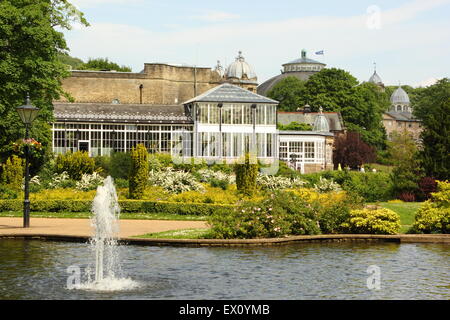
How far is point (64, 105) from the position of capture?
5975 cm

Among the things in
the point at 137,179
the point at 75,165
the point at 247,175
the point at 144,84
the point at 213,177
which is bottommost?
the point at 213,177

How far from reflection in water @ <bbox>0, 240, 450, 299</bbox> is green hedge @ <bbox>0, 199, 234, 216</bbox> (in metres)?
9.76

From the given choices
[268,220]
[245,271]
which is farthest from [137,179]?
[245,271]

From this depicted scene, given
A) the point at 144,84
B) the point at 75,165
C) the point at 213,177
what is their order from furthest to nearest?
the point at 144,84 → the point at 213,177 → the point at 75,165

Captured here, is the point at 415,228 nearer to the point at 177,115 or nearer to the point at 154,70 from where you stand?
the point at 177,115

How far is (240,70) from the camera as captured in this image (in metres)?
106

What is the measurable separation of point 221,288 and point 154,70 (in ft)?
222

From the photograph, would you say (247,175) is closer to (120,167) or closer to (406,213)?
(406,213)

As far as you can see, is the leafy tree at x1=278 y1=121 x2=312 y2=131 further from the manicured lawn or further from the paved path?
the manicured lawn

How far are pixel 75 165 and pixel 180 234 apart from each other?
20973mm

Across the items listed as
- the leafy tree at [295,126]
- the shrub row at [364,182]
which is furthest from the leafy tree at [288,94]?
the shrub row at [364,182]

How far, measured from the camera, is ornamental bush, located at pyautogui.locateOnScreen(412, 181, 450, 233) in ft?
80.1

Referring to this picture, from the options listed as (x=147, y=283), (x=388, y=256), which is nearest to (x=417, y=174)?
(x=388, y=256)
